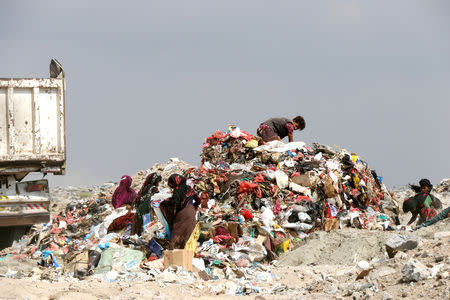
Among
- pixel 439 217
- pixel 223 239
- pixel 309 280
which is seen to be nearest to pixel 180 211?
pixel 223 239

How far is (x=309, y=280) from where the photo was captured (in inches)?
301

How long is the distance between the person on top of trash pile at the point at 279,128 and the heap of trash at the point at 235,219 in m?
0.36

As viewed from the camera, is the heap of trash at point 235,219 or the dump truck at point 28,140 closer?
the heap of trash at point 235,219

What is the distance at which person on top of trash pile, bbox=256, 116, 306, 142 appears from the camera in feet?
45.2

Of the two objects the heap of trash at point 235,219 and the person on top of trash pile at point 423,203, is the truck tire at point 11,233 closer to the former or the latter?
the heap of trash at point 235,219

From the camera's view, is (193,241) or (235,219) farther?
(235,219)

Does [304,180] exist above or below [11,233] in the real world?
above

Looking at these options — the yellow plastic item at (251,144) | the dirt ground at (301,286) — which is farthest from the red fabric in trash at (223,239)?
the yellow plastic item at (251,144)

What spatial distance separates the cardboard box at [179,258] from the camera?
24.7 ft

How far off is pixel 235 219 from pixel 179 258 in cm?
278

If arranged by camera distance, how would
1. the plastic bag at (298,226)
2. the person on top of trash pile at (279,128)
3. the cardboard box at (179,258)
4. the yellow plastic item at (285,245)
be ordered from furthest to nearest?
1. the person on top of trash pile at (279,128)
2. the plastic bag at (298,226)
3. the yellow plastic item at (285,245)
4. the cardboard box at (179,258)

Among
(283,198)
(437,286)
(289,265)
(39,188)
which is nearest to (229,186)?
(283,198)

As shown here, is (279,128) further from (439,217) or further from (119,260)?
(119,260)

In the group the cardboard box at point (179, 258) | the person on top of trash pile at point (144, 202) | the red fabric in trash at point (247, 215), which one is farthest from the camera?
the red fabric in trash at point (247, 215)
